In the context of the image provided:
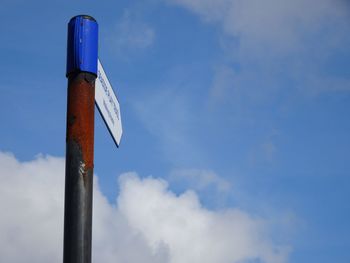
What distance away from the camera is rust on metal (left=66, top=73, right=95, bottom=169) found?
4738 mm

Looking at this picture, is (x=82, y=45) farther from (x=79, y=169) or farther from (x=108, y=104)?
(x=79, y=169)

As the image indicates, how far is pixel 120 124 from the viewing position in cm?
567

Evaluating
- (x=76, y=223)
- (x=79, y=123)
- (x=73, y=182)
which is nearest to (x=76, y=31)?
(x=79, y=123)

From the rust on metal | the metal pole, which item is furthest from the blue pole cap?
the rust on metal

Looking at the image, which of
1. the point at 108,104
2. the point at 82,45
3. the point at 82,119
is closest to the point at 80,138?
the point at 82,119

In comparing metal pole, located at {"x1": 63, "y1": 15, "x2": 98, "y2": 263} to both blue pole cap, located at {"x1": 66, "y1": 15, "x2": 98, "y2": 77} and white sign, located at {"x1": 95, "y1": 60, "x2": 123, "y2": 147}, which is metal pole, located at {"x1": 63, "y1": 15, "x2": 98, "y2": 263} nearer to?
blue pole cap, located at {"x1": 66, "y1": 15, "x2": 98, "y2": 77}

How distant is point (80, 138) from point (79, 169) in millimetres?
249

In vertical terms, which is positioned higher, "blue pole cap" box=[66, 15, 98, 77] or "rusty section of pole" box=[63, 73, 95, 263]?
"blue pole cap" box=[66, 15, 98, 77]

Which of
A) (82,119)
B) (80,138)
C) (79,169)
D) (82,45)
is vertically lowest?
(79,169)

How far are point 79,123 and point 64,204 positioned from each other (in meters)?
0.65

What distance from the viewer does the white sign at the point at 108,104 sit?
5137 mm

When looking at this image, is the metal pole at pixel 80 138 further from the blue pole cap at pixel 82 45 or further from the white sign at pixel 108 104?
the white sign at pixel 108 104

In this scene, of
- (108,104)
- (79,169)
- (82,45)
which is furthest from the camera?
(108,104)

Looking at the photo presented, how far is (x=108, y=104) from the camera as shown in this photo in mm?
5363
